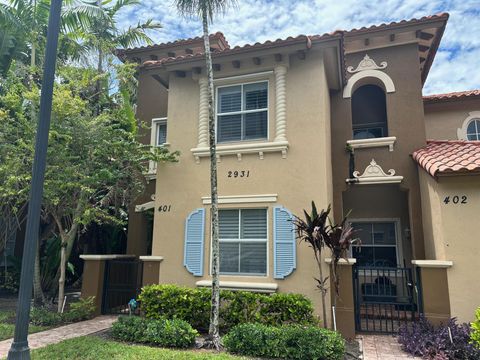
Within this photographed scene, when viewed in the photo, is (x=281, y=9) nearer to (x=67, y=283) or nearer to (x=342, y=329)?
(x=342, y=329)

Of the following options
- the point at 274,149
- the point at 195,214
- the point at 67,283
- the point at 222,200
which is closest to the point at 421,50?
the point at 274,149

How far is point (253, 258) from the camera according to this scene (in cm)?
921

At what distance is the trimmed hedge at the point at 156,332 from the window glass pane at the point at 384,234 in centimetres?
742

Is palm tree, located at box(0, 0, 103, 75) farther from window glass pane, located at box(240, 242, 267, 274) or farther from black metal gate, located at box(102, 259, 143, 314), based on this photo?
window glass pane, located at box(240, 242, 267, 274)

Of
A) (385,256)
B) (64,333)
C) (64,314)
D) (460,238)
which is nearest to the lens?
(460,238)

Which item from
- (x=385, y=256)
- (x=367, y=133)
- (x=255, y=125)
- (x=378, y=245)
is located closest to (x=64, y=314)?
(x=255, y=125)

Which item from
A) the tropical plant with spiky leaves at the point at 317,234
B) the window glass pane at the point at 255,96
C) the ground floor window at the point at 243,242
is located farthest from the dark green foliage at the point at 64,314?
the window glass pane at the point at 255,96

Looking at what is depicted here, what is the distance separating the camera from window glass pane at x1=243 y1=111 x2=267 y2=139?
9891 mm

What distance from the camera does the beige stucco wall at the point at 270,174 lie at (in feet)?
29.8

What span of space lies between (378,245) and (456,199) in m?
4.34

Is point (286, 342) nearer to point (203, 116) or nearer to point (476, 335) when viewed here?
point (476, 335)

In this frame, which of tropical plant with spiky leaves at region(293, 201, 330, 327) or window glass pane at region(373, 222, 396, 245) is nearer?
tropical plant with spiky leaves at region(293, 201, 330, 327)

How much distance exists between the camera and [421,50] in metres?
12.1

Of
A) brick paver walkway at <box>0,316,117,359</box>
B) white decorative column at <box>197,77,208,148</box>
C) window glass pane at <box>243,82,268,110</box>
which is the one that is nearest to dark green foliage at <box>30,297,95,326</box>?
brick paver walkway at <box>0,316,117,359</box>
